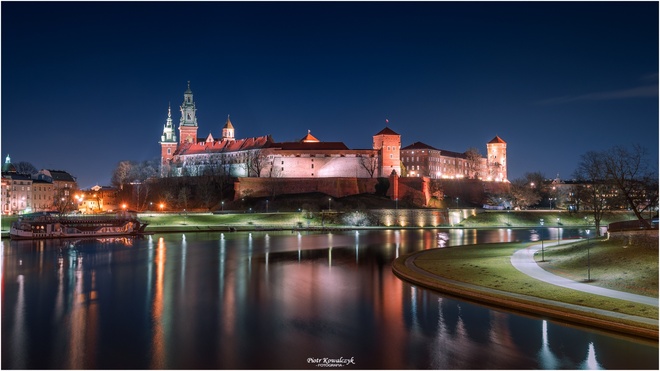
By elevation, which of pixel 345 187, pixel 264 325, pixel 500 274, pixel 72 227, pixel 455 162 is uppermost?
pixel 455 162

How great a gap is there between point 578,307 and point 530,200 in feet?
198

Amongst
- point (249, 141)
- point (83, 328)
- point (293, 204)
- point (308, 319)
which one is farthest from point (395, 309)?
point (249, 141)

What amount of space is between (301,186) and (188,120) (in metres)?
39.6

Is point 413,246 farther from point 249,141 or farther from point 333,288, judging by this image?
point 249,141

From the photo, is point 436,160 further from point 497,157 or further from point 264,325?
point 264,325

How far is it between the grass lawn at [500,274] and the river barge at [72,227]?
95.9 ft

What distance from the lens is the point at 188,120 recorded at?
3893 inches

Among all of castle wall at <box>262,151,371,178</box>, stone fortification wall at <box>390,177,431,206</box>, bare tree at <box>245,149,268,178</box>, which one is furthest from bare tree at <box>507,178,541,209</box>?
bare tree at <box>245,149,268,178</box>

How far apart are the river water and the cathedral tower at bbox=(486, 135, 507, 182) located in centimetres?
7389

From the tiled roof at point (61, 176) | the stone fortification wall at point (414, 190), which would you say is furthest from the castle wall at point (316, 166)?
the tiled roof at point (61, 176)

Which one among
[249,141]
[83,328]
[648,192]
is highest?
[249,141]

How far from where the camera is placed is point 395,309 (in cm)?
1653

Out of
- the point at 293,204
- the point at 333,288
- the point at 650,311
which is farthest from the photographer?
the point at 293,204

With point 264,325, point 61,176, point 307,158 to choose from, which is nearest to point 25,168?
point 61,176
